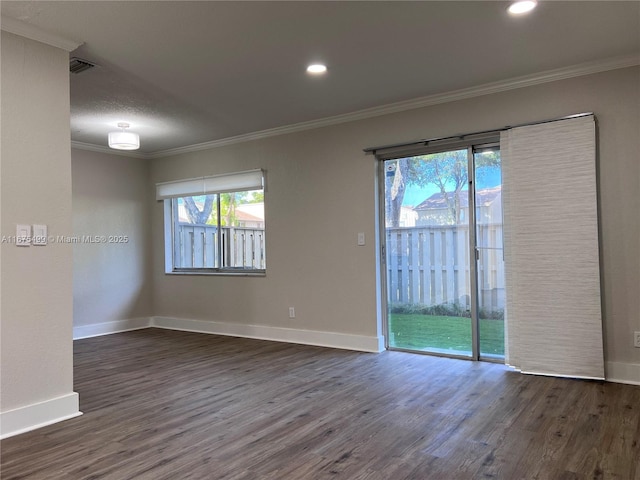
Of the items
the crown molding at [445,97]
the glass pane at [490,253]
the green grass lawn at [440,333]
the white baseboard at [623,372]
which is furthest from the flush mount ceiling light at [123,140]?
the white baseboard at [623,372]

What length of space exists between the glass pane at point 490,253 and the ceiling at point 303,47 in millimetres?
758

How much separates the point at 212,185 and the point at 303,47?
311 centimetres

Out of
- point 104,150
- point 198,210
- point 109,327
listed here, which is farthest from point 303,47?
point 109,327

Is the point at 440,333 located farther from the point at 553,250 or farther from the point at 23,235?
the point at 23,235

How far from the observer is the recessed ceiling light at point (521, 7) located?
2547mm

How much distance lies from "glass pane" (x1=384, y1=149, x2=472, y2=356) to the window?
67.2 inches

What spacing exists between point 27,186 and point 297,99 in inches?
91.4

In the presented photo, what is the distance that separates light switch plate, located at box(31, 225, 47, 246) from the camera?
8.98 feet

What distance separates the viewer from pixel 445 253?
4.30 m

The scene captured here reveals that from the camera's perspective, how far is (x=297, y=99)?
415 centimetres

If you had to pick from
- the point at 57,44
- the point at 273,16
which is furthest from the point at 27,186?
the point at 273,16

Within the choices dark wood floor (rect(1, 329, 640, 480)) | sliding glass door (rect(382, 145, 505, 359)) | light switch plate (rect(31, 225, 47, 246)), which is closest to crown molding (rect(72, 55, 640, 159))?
sliding glass door (rect(382, 145, 505, 359))

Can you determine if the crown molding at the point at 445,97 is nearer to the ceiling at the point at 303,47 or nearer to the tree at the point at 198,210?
the ceiling at the point at 303,47

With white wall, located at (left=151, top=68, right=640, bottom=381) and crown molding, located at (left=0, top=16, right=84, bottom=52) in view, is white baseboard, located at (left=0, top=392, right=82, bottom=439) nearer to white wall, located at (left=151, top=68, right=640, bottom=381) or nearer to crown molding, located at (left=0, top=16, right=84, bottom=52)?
crown molding, located at (left=0, top=16, right=84, bottom=52)
